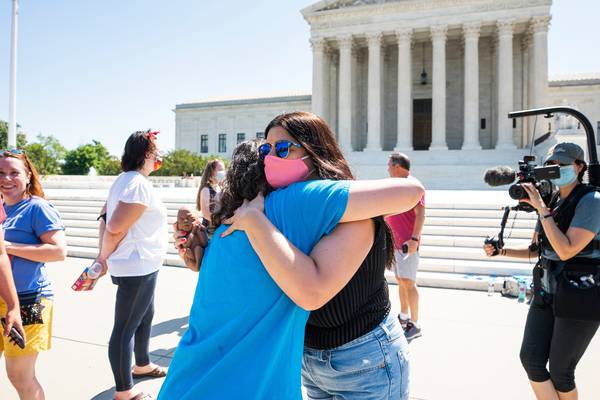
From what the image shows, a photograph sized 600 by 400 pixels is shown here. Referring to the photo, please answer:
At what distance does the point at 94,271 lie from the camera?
3.38 metres

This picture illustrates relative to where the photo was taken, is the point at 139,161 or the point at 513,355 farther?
the point at 513,355

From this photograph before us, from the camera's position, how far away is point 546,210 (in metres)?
2.89

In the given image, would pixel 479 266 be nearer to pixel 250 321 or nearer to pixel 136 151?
pixel 136 151

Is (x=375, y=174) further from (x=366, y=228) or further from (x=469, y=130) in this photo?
(x=366, y=228)

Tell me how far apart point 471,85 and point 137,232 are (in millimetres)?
33799

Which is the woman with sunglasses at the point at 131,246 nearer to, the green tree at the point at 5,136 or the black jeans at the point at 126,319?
the black jeans at the point at 126,319

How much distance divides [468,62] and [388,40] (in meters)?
7.04

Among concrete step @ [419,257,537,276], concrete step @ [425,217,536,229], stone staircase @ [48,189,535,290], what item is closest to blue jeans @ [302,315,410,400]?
stone staircase @ [48,189,535,290]

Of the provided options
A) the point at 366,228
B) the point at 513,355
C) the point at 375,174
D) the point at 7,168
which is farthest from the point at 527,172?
the point at 375,174

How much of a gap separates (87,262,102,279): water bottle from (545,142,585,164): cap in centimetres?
343

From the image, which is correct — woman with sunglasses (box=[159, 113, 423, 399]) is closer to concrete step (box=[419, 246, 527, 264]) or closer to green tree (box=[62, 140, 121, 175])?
concrete step (box=[419, 246, 527, 264])

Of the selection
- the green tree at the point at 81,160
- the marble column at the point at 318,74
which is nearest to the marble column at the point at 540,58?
the marble column at the point at 318,74

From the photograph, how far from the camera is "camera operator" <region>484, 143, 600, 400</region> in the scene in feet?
8.89

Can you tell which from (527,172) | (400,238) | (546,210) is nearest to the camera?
(546,210)
